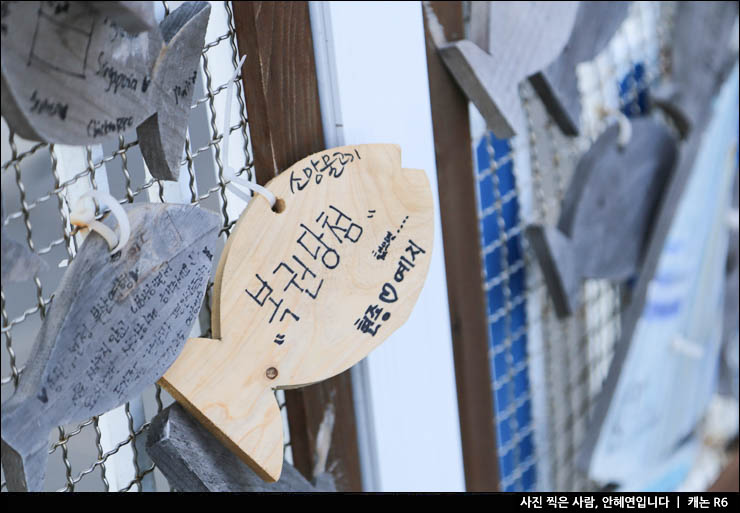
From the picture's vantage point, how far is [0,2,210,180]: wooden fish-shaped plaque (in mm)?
320

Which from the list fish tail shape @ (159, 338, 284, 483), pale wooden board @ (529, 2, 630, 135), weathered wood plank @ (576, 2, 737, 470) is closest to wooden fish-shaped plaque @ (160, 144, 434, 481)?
fish tail shape @ (159, 338, 284, 483)

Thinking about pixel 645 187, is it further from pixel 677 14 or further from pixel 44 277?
pixel 44 277

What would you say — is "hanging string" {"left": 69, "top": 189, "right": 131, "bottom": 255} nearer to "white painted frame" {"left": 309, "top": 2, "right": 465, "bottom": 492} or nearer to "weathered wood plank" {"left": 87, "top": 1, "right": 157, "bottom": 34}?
"weathered wood plank" {"left": 87, "top": 1, "right": 157, "bottom": 34}

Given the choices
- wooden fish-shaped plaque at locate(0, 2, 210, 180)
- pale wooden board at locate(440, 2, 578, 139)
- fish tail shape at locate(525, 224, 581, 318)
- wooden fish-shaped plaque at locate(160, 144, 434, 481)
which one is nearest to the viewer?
wooden fish-shaped plaque at locate(0, 2, 210, 180)

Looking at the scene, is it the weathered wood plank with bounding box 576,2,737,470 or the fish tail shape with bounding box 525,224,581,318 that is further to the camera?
the weathered wood plank with bounding box 576,2,737,470

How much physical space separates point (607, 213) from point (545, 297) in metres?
0.14

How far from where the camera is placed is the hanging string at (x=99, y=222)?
0.36 m

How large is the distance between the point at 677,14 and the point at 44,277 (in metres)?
0.70

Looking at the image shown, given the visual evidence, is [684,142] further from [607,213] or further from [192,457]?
[192,457]

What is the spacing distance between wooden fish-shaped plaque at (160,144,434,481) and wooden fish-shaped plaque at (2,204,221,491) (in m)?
0.02

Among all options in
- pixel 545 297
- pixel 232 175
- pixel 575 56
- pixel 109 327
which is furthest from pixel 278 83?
pixel 545 297

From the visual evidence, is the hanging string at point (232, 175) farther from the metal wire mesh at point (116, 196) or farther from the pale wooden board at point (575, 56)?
the pale wooden board at point (575, 56)

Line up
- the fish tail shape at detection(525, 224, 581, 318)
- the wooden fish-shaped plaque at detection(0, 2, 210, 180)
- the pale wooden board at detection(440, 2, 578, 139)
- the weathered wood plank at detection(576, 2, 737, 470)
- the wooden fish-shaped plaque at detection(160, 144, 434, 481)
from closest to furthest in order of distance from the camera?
the wooden fish-shaped plaque at detection(0, 2, 210, 180) < the wooden fish-shaped plaque at detection(160, 144, 434, 481) < the pale wooden board at detection(440, 2, 578, 139) < the fish tail shape at detection(525, 224, 581, 318) < the weathered wood plank at detection(576, 2, 737, 470)

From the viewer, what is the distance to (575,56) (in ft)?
2.24
